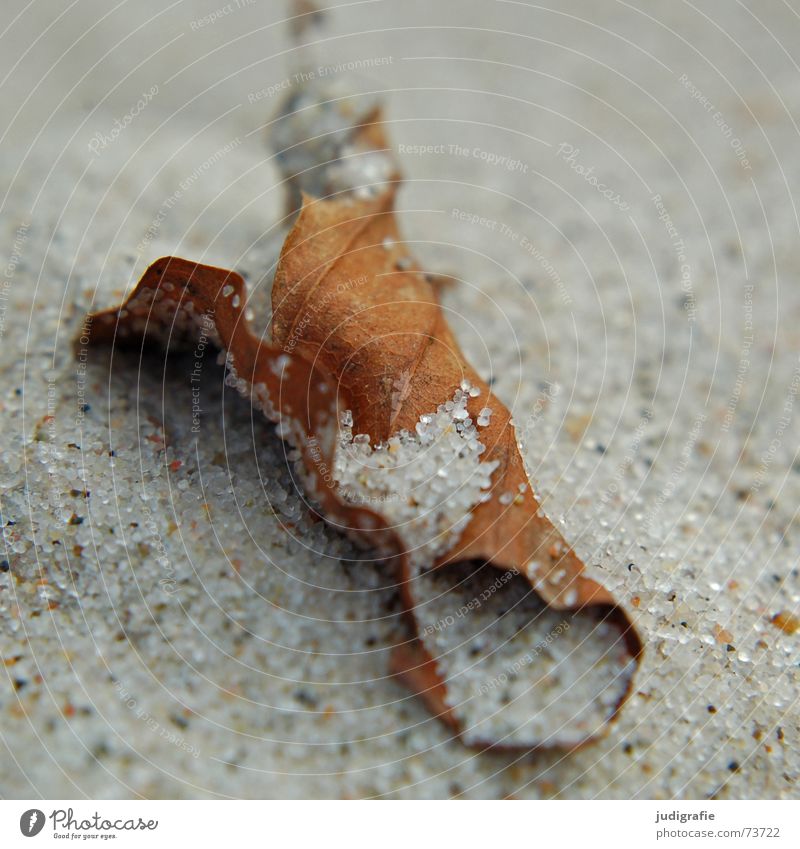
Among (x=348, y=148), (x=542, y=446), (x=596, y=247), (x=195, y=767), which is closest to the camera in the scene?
(x=195, y=767)

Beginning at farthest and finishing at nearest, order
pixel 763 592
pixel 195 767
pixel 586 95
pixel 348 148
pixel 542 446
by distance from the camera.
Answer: pixel 586 95 < pixel 348 148 < pixel 542 446 < pixel 763 592 < pixel 195 767

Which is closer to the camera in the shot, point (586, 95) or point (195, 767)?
point (195, 767)

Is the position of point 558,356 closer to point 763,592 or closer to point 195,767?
point 763,592

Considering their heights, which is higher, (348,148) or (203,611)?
(348,148)

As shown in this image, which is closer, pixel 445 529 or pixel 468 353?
pixel 445 529

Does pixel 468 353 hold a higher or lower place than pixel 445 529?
higher
